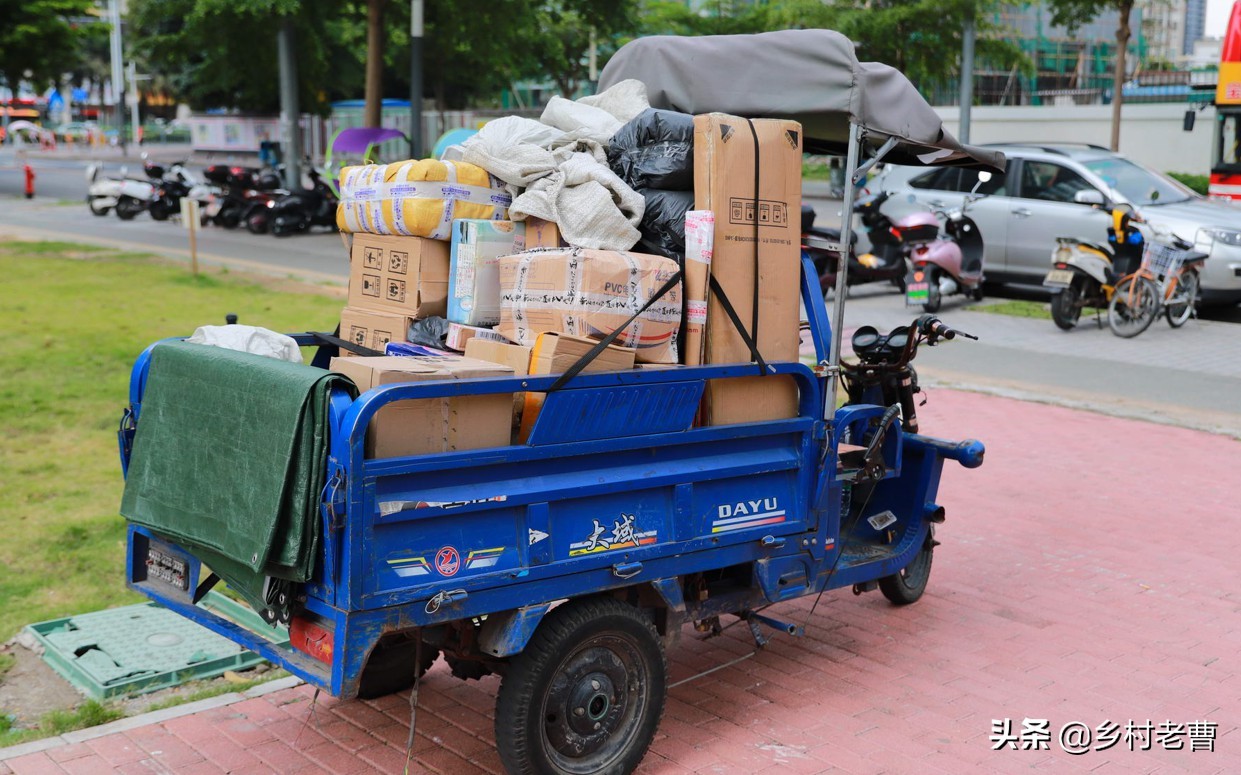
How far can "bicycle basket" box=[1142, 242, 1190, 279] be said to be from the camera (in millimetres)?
12805

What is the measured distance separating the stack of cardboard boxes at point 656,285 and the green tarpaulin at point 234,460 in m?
0.34

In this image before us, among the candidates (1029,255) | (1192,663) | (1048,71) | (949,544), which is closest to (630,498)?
(1192,663)

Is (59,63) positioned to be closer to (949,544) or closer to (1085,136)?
(1085,136)

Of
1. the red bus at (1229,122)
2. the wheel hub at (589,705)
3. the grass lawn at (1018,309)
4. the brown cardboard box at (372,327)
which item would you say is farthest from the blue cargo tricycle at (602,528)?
the red bus at (1229,122)

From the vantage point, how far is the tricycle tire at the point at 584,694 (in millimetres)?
3799

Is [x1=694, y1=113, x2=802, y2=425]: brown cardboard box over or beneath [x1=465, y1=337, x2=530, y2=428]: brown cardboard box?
over

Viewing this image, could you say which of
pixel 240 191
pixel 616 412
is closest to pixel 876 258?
pixel 616 412

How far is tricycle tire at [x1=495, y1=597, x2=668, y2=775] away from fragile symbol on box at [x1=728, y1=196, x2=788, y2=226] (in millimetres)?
1483

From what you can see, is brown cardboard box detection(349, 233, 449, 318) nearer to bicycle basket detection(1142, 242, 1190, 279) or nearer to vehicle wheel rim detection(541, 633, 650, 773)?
vehicle wheel rim detection(541, 633, 650, 773)

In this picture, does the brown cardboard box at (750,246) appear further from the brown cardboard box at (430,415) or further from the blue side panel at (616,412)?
the brown cardboard box at (430,415)

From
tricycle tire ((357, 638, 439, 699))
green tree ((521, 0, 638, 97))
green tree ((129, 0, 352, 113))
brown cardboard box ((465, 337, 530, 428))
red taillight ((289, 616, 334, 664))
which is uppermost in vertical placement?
green tree ((521, 0, 638, 97))

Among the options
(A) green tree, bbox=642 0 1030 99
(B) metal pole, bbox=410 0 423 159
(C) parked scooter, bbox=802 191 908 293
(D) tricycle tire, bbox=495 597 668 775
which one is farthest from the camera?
(A) green tree, bbox=642 0 1030 99

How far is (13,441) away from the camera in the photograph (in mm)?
8148

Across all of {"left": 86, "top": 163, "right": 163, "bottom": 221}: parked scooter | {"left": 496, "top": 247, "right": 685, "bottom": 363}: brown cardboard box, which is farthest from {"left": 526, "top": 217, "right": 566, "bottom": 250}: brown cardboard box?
{"left": 86, "top": 163, "right": 163, "bottom": 221}: parked scooter
